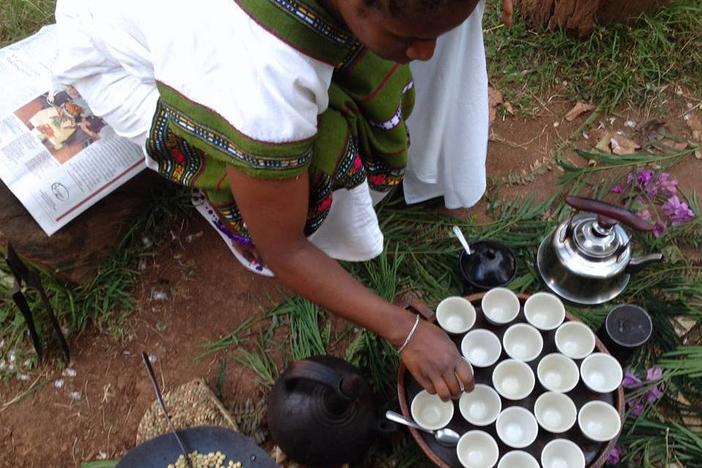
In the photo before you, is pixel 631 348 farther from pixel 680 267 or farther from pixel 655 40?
pixel 655 40

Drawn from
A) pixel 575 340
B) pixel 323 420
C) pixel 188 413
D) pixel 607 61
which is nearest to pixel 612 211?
pixel 575 340

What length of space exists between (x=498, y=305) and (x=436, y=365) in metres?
0.40

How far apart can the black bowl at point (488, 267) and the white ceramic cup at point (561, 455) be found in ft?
1.83

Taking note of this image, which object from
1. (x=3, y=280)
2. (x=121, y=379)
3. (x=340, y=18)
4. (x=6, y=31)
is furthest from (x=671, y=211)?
(x=6, y=31)

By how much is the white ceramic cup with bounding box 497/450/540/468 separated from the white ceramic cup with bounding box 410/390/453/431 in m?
0.16

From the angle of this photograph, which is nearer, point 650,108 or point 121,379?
point 121,379

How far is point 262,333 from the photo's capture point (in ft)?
6.98

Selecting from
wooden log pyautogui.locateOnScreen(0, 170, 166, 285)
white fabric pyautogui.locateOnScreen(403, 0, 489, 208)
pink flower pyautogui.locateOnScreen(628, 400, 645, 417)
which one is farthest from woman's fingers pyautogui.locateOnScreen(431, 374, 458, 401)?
wooden log pyautogui.locateOnScreen(0, 170, 166, 285)

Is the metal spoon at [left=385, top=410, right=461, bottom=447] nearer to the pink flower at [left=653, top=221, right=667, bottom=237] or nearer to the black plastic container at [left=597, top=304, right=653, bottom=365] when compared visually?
the black plastic container at [left=597, top=304, right=653, bottom=365]

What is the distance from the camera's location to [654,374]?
1880 millimetres

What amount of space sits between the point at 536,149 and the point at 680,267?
2.21 feet

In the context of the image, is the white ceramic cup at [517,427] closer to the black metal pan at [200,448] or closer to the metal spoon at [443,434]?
the metal spoon at [443,434]

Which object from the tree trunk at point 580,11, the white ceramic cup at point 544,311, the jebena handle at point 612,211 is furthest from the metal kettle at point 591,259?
the tree trunk at point 580,11

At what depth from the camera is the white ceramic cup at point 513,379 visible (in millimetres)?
1688
